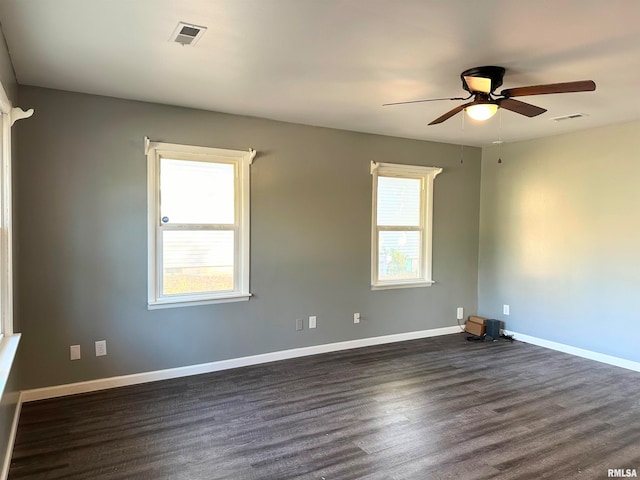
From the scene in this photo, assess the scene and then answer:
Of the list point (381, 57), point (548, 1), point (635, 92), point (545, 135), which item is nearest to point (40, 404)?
point (381, 57)

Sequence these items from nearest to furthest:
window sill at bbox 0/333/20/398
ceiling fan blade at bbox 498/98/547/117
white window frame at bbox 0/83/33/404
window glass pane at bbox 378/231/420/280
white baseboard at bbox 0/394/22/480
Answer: window sill at bbox 0/333/20/398
white baseboard at bbox 0/394/22/480
white window frame at bbox 0/83/33/404
ceiling fan blade at bbox 498/98/547/117
window glass pane at bbox 378/231/420/280

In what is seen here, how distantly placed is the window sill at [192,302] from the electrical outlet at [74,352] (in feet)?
2.06

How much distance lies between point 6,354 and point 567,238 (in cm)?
522

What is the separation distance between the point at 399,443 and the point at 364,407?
57 centimetres

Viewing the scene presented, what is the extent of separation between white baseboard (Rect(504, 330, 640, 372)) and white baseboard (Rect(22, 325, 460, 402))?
3.47ft

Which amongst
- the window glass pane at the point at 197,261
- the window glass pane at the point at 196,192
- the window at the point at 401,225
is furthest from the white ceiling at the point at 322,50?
the window at the point at 401,225

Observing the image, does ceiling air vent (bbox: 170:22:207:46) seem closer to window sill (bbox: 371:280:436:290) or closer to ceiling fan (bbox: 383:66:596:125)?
ceiling fan (bbox: 383:66:596:125)

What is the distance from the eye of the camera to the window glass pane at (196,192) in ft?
12.7

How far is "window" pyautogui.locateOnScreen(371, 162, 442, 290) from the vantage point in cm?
506

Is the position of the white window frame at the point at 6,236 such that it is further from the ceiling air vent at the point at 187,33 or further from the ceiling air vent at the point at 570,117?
the ceiling air vent at the point at 570,117

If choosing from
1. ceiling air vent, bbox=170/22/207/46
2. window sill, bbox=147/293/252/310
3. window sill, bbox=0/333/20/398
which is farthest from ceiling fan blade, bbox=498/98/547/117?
window sill, bbox=0/333/20/398

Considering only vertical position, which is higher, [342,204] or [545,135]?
[545,135]

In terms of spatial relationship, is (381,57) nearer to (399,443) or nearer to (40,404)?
(399,443)

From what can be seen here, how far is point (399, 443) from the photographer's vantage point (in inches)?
109
